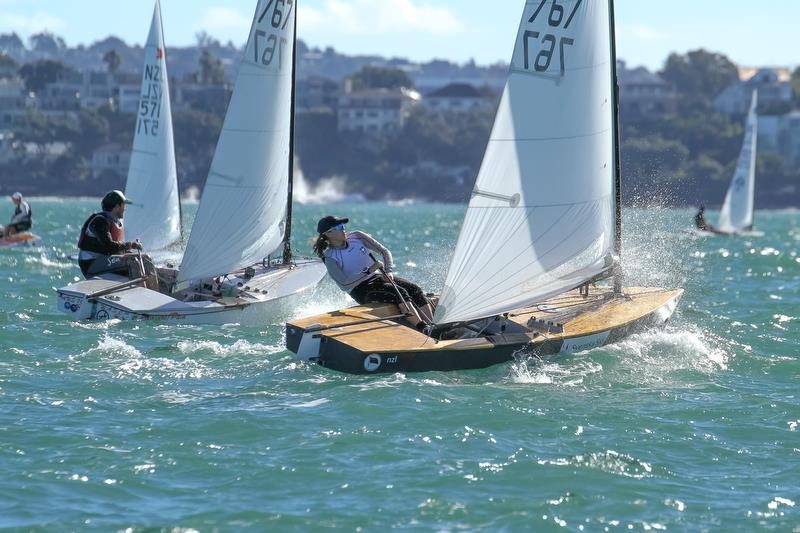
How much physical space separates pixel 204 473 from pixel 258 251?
9022 mm

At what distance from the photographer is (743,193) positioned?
5359 centimetres

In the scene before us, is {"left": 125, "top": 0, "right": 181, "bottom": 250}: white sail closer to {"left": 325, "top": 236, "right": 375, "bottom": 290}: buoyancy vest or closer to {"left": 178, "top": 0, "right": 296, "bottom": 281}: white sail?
{"left": 178, "top": 0, "right": 296, "bottom": 281}: white sail

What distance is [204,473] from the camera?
9367mm

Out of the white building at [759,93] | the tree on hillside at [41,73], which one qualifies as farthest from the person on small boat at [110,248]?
the tree on hillside at [41,73]

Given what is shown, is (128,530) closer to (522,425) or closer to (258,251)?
(522,425)

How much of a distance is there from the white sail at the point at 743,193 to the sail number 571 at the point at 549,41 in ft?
134

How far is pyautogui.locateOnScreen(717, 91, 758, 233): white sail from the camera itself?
2089 inches

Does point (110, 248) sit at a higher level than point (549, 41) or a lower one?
lower

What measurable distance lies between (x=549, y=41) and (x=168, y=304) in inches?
225

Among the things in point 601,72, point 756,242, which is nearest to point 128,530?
point 601,72

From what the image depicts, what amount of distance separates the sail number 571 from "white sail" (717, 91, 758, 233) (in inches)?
1610

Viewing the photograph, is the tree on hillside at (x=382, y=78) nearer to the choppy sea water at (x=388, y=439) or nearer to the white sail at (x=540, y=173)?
the choppy sea water at (x=388, y=439)

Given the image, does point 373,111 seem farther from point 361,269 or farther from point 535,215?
point 535,215

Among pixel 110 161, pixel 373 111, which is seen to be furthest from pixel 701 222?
pixel 373 111
